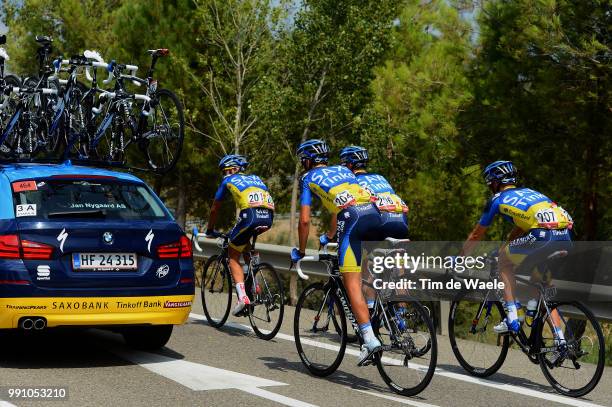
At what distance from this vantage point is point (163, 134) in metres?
9.98

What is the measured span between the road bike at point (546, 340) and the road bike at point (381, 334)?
3.36 feet

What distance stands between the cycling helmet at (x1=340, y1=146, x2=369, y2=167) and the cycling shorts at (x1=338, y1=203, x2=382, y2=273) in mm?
1921

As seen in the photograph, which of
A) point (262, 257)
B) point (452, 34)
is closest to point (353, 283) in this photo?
point (262, 257)

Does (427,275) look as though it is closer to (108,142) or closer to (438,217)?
(108,142)

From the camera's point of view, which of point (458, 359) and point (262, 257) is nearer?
point (458, 359)

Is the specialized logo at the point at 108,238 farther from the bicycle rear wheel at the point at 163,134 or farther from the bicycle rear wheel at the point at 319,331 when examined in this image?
the bicycle rear wheel at the point at 163,134

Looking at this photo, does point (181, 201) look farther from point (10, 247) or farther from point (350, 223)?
point (350, 223)

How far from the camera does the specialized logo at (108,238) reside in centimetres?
744

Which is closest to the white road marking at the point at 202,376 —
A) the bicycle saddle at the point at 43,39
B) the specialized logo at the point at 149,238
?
the specialized logo at the point at 149,238

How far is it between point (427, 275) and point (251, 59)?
1895 cm

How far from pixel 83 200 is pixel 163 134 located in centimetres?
242

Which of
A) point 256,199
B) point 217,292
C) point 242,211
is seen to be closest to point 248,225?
point 242,211

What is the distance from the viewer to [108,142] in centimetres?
1012

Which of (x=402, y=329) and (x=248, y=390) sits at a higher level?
(x=402, y=329)
